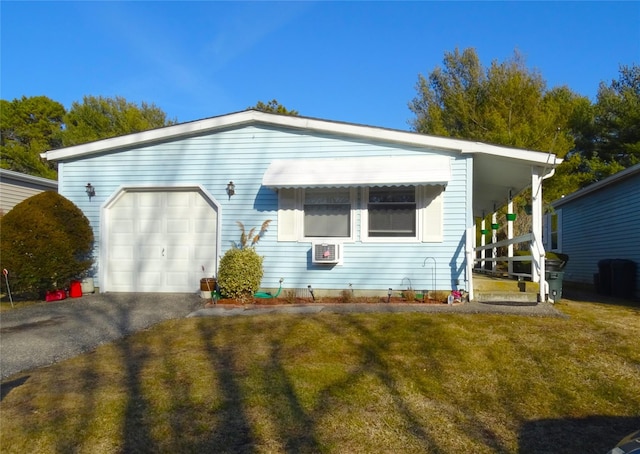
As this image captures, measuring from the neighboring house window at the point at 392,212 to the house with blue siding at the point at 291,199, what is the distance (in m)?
0.02

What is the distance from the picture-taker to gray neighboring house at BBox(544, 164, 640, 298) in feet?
38.1

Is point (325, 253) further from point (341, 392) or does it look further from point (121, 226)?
point (341, 392)

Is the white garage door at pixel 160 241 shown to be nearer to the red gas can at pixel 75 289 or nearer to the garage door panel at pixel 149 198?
the garage door panel at pixel 149 198

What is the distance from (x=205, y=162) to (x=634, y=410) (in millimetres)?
8116

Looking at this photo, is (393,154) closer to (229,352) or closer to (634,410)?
(229,352)

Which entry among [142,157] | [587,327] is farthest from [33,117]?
[587,327]

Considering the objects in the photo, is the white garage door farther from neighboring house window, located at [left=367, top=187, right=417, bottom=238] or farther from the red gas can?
neighboring house window, located at [left=367, top=187, right=417, bottom=238]

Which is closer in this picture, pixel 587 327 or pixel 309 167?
pixel 587 327

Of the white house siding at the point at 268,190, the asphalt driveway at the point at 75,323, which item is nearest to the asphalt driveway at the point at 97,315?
the asphalt driveway at the point at 75,323

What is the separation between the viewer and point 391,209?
29.6 feet

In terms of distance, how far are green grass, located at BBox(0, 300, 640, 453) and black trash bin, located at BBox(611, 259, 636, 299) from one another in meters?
6.02

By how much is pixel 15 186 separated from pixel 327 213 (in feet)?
36.3

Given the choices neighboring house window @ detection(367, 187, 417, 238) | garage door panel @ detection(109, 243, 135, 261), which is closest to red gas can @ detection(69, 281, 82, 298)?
garage door panel @ detection(109, 243, 135, 261)

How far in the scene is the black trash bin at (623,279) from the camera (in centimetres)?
1145
